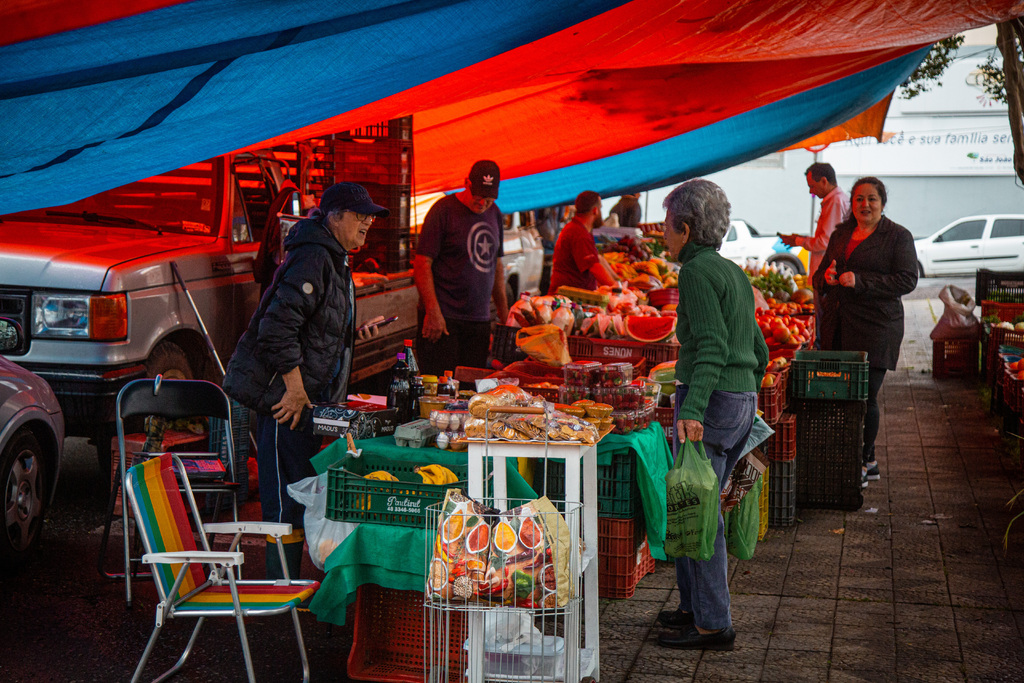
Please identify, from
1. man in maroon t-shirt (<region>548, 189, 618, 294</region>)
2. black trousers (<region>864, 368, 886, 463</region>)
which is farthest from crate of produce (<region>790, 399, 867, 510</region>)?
man in maroon t-shirt (<region>548, 189, 618, 294</region>)

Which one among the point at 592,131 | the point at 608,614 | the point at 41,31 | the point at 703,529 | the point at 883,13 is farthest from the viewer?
the point at 592,131

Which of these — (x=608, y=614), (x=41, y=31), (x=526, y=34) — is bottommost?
(x=608, y=614)

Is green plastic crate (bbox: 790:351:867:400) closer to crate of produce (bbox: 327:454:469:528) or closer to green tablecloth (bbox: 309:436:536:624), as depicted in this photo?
crate of produce (bbox: 327:454:469:528)

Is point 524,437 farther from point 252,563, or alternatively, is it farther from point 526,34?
point 252,563

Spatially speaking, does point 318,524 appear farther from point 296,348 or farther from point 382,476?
point 296,348

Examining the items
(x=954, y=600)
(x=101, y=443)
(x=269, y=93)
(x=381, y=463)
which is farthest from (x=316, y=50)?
(x=954, y=600)

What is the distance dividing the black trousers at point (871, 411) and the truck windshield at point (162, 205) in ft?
15.9

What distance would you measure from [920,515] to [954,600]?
163cm

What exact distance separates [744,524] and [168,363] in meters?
3.95

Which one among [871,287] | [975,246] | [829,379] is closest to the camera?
[829,379]

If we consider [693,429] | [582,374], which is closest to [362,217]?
[582,374]

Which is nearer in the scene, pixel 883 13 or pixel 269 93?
pixel 269 93

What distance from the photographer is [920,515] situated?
6.86m

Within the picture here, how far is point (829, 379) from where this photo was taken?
22.4 feet
